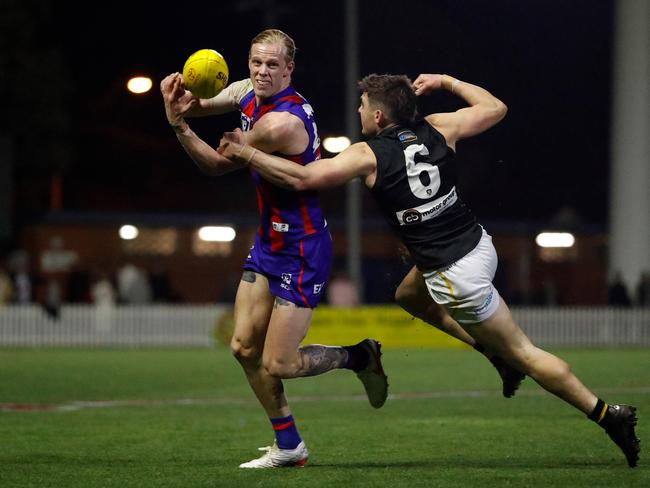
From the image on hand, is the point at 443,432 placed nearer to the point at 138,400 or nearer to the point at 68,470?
the point at 68,470

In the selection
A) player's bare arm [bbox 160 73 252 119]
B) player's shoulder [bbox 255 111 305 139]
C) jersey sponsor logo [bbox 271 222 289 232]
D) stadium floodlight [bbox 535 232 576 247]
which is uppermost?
player's bare arm [bbox 160 73 252 119]

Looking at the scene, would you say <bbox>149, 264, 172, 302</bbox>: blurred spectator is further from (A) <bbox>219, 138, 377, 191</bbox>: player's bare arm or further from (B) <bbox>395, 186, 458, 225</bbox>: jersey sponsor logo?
(A) <bbox>219, 138, 377, 191</bbox>: player's bare arm

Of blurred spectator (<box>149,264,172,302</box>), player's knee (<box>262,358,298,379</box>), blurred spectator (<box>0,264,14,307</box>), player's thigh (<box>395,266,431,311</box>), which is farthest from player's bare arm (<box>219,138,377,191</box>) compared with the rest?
blurred spectator (<box>149,264,172,302</box>)

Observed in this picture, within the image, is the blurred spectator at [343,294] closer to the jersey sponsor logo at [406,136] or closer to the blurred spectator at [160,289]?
the blurred spectator at [160,289]

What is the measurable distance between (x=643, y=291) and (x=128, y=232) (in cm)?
1772

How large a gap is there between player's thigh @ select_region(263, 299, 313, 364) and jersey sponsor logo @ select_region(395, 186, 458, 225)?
2.75 ft

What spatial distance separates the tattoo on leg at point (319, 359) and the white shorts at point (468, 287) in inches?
31.8

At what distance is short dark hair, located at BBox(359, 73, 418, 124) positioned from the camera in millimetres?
8055

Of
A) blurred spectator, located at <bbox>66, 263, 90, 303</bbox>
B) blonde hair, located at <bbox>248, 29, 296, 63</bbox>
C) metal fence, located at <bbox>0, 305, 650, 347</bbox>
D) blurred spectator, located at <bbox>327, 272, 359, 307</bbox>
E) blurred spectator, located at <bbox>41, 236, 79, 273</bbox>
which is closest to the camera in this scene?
blonde hair, located at <bbox>248, 29, 296, 63</bbox>

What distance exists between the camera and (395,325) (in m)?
26.8

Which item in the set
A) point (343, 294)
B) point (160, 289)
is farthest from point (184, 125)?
point (160, 289)

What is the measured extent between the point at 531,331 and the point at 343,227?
15119 millimetres

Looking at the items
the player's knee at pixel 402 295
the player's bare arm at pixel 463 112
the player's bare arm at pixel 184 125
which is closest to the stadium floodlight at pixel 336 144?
the player's knee at pixel 402 295

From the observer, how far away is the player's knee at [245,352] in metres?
8.38
